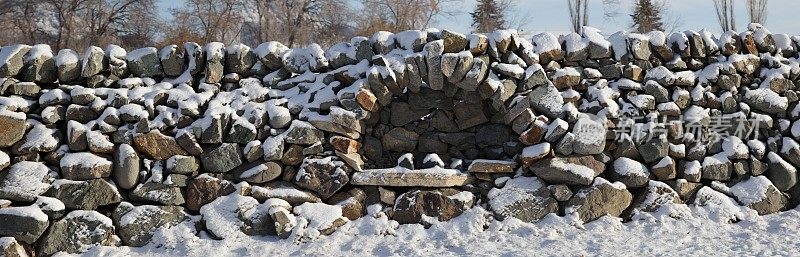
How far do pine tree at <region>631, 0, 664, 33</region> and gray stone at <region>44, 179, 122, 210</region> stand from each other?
12.3 meters

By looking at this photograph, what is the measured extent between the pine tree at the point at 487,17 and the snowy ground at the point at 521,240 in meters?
8.33

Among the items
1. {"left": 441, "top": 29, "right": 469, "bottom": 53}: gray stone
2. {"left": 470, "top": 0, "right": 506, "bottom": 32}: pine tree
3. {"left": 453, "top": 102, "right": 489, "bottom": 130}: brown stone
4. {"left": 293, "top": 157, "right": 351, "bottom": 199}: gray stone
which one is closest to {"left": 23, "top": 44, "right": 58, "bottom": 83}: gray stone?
{"left": 293, "top": 157, "right": 351, "bottom": 199}: gray stone

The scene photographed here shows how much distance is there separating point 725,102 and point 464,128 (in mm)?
2381

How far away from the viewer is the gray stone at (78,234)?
16.1 ft

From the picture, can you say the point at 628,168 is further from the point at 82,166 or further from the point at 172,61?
the point at 82,166

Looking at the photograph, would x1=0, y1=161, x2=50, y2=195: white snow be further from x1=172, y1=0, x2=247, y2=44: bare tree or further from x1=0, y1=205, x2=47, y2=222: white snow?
x1=172, y1=0, x2=247, y2=44: bare tree

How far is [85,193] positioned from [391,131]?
2.53 metres

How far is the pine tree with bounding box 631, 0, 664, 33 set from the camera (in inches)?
576

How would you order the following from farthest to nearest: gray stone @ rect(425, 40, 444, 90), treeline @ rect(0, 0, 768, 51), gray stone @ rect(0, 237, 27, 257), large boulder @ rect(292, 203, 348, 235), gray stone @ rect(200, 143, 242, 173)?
treeline @ rect(0, 0, 768, 51) → gray stone @ rect(425, 40, 444, 90) → gray stone @ rect(200, 143, 242, 173) → large boulder @ rect(292, 203, 348, 235) → gray stone @ rect(0, 237, 27, 257)

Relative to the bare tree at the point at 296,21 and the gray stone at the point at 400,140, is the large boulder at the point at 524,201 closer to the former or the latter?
the gray stone at the point at 400,140

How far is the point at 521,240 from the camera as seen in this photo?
5.10 metres

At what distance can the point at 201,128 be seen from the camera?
527 centimetres

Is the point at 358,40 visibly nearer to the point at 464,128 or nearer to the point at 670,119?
the point at 464,128

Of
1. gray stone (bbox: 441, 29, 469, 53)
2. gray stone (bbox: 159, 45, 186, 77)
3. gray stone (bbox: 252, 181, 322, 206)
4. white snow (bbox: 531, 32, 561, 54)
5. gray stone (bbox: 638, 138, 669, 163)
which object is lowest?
gray stone (bbox: 638, 138, 669, 163)
